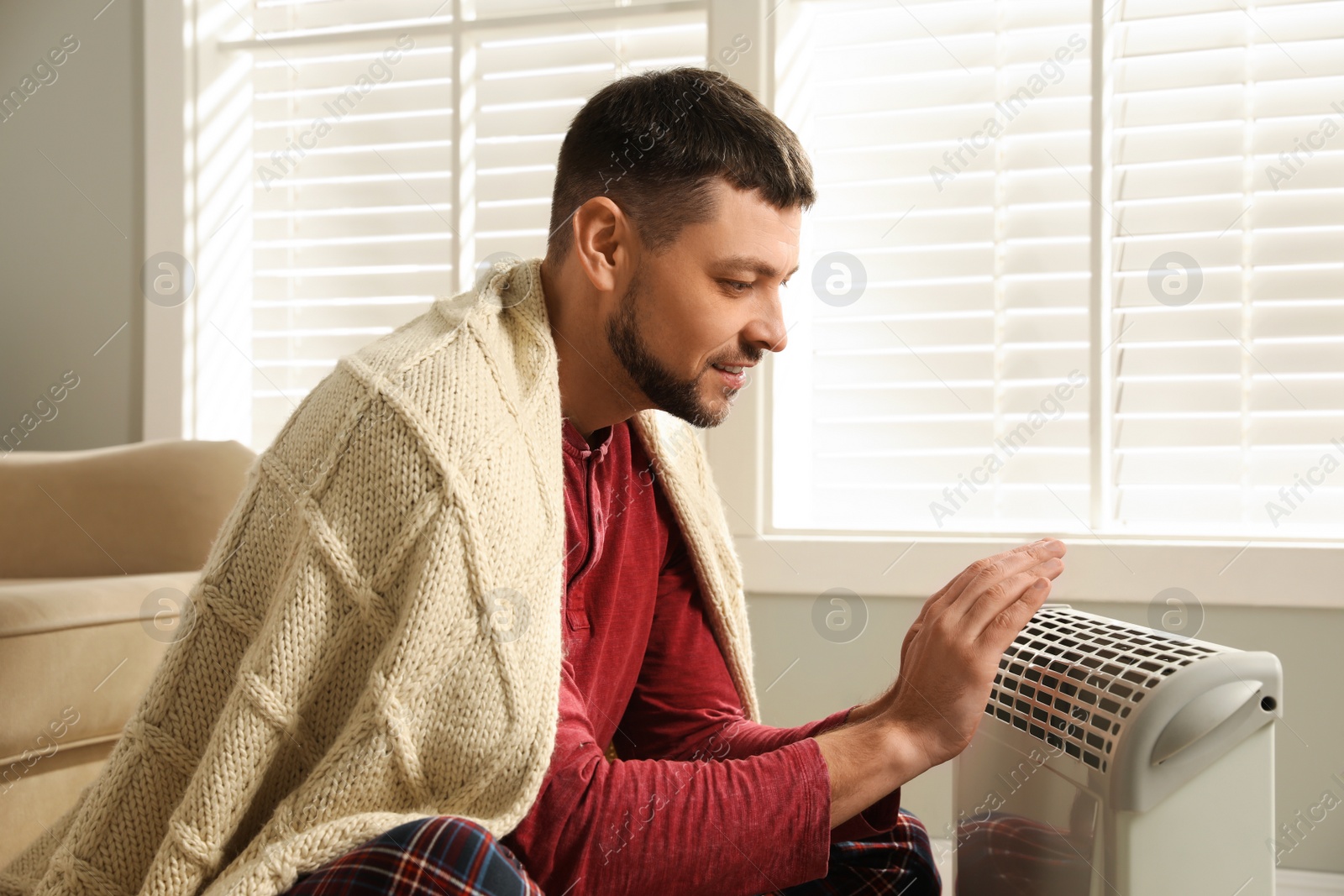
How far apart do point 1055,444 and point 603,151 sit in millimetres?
1147

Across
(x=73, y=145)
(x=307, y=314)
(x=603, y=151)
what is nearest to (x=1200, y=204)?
(x=603, y=151)

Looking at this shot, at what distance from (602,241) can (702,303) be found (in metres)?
0.13

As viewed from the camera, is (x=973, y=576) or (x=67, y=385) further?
(x=67, y=385)

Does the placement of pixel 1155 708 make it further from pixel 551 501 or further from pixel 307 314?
pixel 307 314

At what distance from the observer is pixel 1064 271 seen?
1.92 metres

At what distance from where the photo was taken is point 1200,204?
6.07ft

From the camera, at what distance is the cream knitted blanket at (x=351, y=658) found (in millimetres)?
794

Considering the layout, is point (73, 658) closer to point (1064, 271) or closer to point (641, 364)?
point (641, 364)

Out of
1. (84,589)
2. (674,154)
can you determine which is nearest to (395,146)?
(84,589)

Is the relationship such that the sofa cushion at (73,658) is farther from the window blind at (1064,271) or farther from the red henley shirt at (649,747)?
the window blind at (1064,271)

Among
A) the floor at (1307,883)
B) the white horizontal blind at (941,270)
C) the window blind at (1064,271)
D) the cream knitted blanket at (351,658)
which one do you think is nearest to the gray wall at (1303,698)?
the floor at (1307,883)

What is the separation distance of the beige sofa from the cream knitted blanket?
115 millimetres

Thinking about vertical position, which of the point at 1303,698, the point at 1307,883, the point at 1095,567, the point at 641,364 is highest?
the point at 641,364

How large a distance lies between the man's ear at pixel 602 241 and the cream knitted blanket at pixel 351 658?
215 mm
